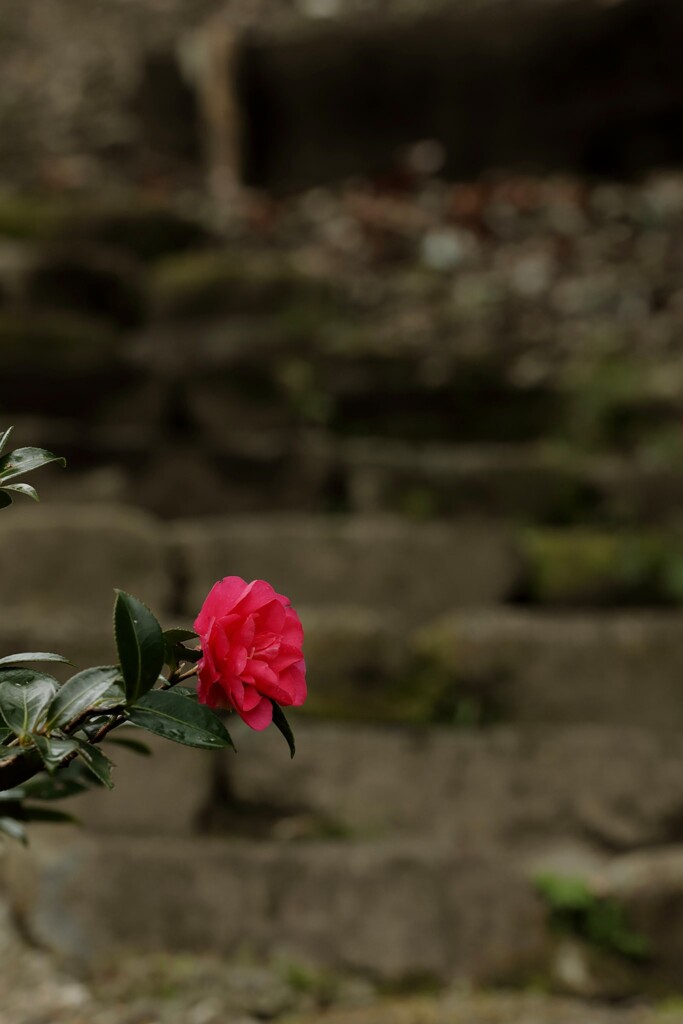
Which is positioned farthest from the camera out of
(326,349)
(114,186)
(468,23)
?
(114,186)

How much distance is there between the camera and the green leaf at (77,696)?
0.76 meters

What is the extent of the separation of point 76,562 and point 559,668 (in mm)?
1056

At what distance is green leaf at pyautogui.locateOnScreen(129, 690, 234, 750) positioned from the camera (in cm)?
74

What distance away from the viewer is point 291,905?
172cm

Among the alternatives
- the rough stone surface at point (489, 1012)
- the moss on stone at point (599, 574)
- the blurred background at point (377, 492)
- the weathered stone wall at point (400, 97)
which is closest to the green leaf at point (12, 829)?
the blurred background at point (377, 492)

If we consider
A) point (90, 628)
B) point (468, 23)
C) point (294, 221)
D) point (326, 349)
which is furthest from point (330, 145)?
point (90, 628)

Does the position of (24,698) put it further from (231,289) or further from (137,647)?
(231,289)

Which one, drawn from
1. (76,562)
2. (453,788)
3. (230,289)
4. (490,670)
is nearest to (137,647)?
(453,788)

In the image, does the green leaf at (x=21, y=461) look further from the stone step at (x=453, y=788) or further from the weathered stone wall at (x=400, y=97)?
the weathered stone wall at (x=400, y=97)

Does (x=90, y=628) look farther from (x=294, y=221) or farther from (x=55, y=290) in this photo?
(x=294, y=221)

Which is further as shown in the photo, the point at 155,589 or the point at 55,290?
the point at 55,290

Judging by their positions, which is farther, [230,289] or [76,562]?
[230,289]

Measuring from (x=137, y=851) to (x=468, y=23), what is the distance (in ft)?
13.1

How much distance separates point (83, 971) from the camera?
64.1 inches
